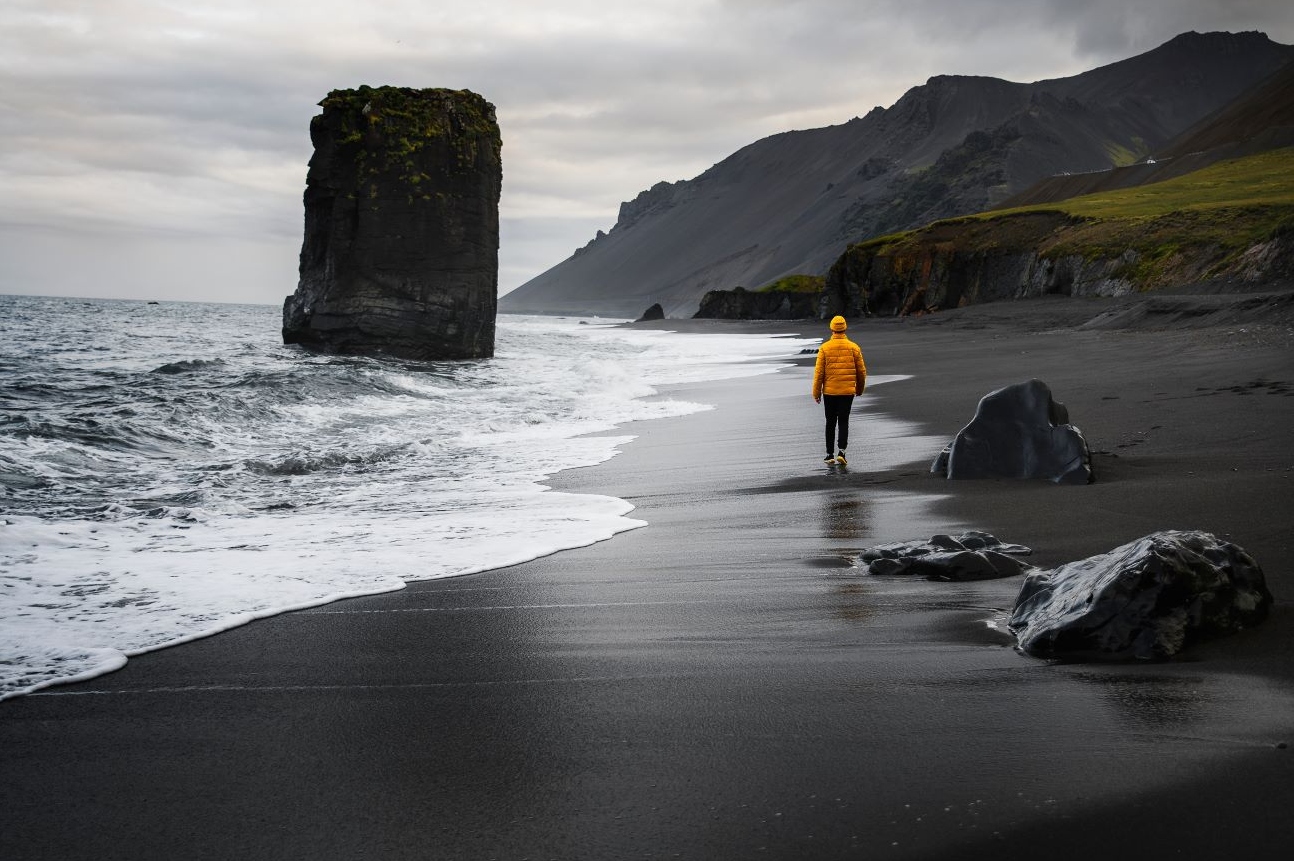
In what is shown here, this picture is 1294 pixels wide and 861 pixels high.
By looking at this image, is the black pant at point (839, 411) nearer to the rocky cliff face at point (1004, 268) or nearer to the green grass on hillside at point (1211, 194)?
the rocky cliff face at point (1004, 268)

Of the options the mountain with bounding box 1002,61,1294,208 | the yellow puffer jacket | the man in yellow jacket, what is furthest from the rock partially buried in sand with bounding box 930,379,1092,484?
the mountain with bounding box 1002,61,1294,208

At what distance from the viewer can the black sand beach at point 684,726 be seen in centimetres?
252

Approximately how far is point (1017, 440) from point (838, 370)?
281cm

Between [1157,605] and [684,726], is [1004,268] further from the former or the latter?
[684,726]

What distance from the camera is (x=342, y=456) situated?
432 inches

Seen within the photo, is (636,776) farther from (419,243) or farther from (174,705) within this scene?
(419,243)

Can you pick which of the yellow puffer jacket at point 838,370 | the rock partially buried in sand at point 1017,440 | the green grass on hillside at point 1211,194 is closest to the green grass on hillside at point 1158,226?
the green grass on hillside at point 1211,194

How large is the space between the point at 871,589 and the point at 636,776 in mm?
2343

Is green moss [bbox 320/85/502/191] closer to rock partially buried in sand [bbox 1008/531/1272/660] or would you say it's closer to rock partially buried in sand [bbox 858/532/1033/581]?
rock partially buried in sand [bbox 858/532/1033/581]

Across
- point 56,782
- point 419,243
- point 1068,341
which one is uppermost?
point 419,243

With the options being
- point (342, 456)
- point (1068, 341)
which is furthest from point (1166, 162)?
point (342, 456)

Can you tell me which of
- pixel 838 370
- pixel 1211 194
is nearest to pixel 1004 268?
pixel 1211 194

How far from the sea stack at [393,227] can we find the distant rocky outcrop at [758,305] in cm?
5737

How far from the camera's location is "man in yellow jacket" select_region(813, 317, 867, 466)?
1017cm
